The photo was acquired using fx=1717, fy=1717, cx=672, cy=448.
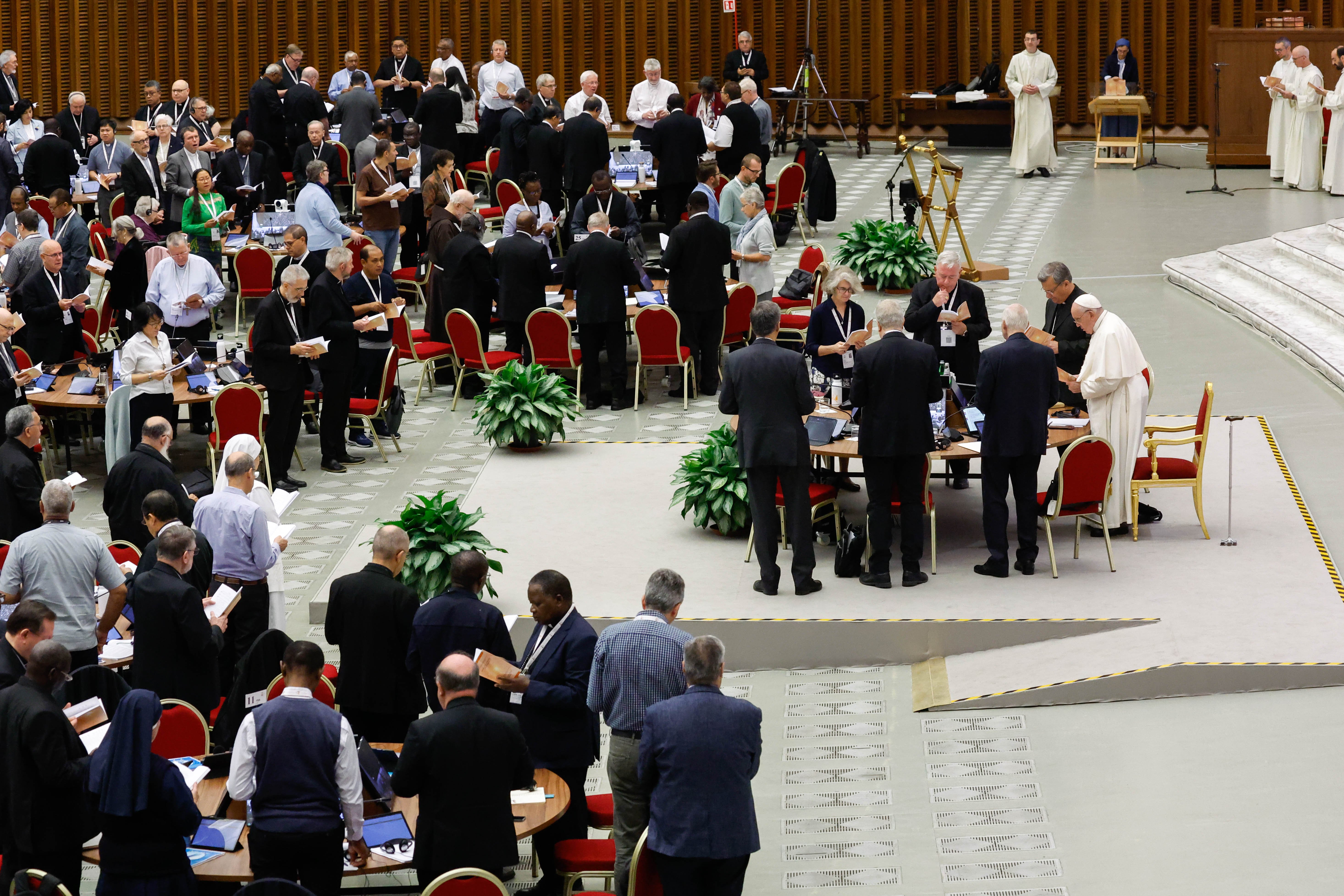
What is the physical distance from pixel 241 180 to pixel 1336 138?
11.9 m

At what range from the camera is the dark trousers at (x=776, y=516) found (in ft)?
31.0

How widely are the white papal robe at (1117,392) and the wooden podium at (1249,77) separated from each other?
1053 cm

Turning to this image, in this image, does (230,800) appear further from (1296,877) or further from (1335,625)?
(1335,625)

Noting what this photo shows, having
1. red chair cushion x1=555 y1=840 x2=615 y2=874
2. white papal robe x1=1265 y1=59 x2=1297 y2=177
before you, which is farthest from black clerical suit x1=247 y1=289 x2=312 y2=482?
white papal robe x1=1265 y1=59 x2=1297 y2=177

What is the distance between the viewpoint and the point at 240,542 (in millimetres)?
8242

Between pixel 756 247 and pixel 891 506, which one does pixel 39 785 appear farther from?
pixel 756 247

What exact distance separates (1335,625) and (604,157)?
10.4 meters

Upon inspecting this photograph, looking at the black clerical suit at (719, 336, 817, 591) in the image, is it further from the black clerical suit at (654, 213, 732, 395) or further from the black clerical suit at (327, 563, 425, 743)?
the black clerical suit at (654, 213, 732, 395)

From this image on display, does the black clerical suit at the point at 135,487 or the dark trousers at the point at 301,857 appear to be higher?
the black clerical suit at the point at 135,487

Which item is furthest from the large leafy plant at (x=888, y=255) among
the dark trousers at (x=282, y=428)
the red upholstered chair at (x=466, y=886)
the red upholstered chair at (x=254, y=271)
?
the red upholstered chair at (x=466, y=886)

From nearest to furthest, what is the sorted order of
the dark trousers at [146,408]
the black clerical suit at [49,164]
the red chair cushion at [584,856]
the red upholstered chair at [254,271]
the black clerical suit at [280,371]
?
the red chair cushion at [584,856] → the dark trousers at [146,408] → the black clerical suit at [280,371] → the red upholstered chair at [254,271] → the black clerical suit at [49,164]

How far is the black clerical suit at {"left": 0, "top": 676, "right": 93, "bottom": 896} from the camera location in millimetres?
5816

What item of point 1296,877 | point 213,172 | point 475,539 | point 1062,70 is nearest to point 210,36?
point 213,172

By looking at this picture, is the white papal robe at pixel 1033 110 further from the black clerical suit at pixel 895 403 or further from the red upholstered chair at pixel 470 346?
the black clerical suit at pixel 895 403
